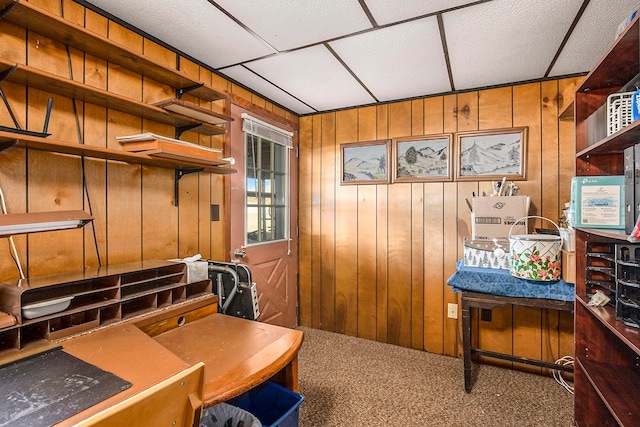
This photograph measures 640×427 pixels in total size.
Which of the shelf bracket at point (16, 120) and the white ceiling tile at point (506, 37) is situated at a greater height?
the white ceiling tile at point (506, 37)

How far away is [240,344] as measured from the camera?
1.36 metres

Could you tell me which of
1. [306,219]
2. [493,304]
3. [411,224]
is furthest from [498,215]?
[306,219]

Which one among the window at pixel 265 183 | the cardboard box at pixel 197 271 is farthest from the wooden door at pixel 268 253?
the cardboard box at pixel 197 271

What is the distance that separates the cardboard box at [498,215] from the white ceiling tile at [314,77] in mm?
1348

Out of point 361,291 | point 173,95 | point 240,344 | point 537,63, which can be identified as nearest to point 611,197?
point 537,63

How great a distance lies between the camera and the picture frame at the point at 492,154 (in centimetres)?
259

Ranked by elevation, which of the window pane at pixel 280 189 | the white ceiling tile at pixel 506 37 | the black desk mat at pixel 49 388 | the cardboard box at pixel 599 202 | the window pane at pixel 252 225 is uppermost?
the white ceiling tile at pixel 506 37

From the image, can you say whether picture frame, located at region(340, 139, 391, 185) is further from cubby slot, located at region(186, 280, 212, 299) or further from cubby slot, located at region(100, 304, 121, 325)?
cubby slot, located at region(100, 304, 121, 325)

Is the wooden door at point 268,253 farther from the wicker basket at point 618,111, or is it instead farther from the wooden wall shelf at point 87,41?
the wicker basket at point 618,111

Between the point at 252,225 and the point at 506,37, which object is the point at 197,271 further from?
the point at 506,37

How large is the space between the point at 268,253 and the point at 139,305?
1482 mm

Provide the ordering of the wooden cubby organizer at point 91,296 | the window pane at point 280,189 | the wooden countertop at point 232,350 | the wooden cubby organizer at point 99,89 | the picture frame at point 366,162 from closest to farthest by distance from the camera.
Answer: the wooden countertop at point 232,350
the wooden cubby organizer at point 91,296
the wooden cubby organizer at point 99,89
the picture frame at point 366,162
the window pane at point 280,189

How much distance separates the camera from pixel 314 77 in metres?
2.54

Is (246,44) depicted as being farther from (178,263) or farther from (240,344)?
(240,344)
